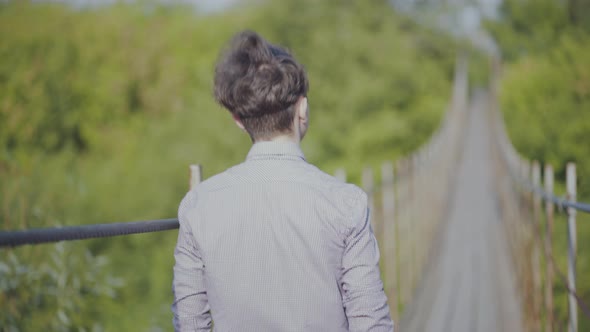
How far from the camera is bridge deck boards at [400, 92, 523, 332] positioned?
5.78 m

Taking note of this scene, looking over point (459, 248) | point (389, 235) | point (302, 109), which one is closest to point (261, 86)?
point (302, 109)

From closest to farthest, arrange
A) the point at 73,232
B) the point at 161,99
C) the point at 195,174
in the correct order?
the point at 73,232 → the point at 195,174 → the point at 161,99

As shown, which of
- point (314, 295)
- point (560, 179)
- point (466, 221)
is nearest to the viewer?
point (314, 295)

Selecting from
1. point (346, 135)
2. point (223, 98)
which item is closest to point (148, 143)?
point (346, 135)

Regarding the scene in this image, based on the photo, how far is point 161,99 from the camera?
24422mm

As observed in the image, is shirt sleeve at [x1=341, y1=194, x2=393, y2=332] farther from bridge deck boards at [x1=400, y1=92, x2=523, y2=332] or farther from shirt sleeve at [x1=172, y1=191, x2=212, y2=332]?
bridge deck boards at [x1=400, y1=92, x2=523, y2=332]

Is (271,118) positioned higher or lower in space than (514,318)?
higher

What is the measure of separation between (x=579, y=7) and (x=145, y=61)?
16.5 meters

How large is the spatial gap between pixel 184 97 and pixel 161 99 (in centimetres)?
95

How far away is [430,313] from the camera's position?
19.6ft

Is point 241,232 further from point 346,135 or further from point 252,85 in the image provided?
point 346,135

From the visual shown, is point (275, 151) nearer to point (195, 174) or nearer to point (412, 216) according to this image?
point (195, 174)

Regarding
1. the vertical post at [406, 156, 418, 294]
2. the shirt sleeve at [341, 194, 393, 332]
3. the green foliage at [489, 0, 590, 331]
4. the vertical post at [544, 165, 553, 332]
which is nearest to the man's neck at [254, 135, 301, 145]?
the shirt sleeve at [341, 194, 393, 332]

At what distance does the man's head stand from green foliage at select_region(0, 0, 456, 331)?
15.2m
